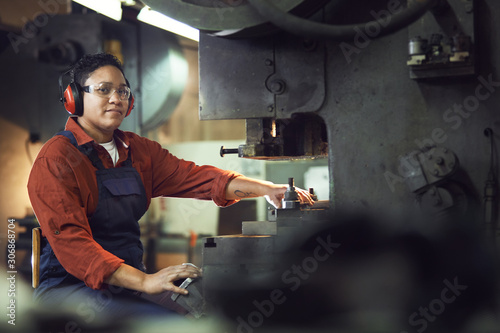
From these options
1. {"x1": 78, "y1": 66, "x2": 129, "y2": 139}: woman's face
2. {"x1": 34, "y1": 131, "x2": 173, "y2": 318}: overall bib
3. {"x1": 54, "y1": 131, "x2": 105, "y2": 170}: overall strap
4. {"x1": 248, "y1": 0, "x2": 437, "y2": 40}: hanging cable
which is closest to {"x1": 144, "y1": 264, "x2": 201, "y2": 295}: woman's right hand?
{"x1": 34, "y1": 131, "x2": 173, "y2": 318}: overall bib

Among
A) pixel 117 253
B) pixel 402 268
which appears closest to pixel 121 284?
pixel 117 253

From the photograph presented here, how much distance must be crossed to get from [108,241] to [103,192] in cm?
16

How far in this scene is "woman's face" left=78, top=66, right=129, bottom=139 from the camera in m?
1.90

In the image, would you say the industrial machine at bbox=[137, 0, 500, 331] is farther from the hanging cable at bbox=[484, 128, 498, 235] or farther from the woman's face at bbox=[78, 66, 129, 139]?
the woman's face at bbox=[78, 66, 129, 139]

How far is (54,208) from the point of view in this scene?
167cm

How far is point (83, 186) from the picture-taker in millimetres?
1761

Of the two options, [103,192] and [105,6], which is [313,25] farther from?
[105,6]

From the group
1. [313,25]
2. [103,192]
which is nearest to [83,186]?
[103,192]

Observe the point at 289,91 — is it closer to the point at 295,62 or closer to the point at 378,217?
the point at 295,62

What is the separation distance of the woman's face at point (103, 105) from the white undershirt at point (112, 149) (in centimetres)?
5

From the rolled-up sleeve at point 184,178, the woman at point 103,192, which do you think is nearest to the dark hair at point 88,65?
the woman at point 103,192

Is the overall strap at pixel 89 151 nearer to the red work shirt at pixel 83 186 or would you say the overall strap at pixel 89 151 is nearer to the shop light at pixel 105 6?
the red work shirt at pixel 83 186

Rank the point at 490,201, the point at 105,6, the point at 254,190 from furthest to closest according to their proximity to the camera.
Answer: the point at 105,6 < the point at 254,190 < the point at 490,201

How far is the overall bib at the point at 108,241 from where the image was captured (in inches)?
66.9
